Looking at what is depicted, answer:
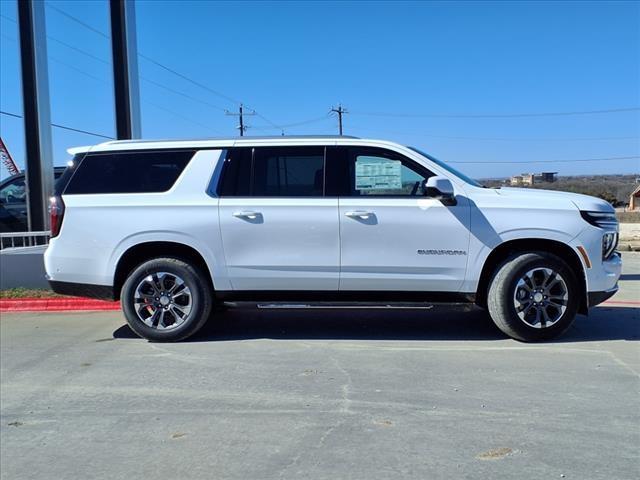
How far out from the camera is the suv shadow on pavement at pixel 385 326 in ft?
19.9

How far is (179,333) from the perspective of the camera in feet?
19.2

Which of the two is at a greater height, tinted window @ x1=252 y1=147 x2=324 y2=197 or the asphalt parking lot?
tinted window @ x1=252 y1=147 x2=324 y2=197

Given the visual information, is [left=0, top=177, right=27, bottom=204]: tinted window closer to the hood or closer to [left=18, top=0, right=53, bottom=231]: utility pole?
[left=18, top=0, right=53, bottom=231]: utility pole

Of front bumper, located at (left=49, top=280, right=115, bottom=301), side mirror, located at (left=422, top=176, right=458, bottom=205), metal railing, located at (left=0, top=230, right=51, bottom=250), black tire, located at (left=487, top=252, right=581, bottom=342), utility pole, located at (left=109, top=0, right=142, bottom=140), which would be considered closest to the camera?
side mirror, located at (left=422, top=176, right=458, bottom=205)

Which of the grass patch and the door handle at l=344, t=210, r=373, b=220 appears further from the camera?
the grass patch

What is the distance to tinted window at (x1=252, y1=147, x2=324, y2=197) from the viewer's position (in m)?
5.79

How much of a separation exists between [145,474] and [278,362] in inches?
82.3

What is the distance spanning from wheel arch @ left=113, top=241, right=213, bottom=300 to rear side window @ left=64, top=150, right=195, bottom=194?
58cm

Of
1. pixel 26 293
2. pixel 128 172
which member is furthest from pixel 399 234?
pixel 26 293

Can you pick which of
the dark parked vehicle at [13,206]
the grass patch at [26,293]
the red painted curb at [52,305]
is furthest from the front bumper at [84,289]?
the dark parked vehicle at [13,206]

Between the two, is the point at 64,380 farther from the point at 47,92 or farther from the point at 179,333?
the point at 47,92

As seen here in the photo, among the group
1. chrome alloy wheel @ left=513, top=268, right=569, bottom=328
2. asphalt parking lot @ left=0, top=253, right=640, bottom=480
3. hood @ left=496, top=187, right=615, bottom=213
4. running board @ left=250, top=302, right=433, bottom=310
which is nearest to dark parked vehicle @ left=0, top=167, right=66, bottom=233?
asphalt parking lot @ left=0, top=253, right=640, bottom=480

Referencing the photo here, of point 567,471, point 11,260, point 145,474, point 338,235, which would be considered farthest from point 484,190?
point 11,260

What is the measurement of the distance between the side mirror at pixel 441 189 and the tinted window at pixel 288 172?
1.06 meters
